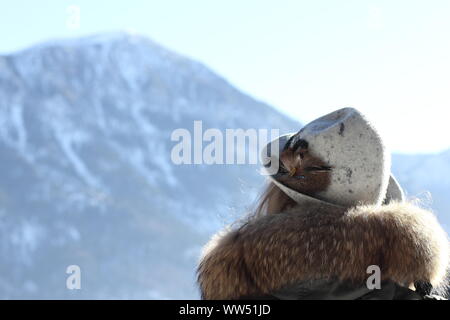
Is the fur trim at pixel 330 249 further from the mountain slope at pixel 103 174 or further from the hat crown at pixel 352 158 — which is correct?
the mountain slope at pixel 103 174

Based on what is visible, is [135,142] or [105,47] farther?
[105,47]

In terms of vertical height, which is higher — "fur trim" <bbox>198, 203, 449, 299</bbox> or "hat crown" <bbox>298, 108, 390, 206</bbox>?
"hat crown" <bbox>298, 108, 390, 206</bbox>

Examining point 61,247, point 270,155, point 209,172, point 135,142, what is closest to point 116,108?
point 135,142

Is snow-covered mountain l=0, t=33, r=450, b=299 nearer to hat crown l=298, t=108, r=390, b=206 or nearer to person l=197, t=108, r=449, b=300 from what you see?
person l=197, t=108, r=449, b=300

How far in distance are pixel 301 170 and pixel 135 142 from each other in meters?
174

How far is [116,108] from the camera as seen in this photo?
7249 inches

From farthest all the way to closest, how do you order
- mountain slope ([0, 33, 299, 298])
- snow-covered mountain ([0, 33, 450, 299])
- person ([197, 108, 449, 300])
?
snow-covered mountain ([0, 33, 450, 299]) < mountain slope ([0, 33, 299, 298]) < person ([197, 108, 449, 300])

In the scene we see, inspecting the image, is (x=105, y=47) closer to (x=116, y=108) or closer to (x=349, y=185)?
(x=116, y=108)

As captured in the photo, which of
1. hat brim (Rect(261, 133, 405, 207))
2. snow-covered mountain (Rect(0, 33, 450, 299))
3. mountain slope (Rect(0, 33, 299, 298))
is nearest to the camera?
hat brim (Rect(261, 133, 405, 207))

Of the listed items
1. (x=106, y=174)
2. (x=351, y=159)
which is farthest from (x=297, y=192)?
(x=106, y=174)

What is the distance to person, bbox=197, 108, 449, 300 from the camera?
2.82 meters

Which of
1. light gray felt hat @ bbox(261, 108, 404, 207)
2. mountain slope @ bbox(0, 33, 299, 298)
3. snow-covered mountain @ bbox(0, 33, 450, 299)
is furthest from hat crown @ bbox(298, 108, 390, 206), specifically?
snow-covered mountain @ bbox(0, 33, 450, 299)

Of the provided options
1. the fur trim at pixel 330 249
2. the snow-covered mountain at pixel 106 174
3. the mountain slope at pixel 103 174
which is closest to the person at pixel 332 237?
the fur trim at pixel 330 249
